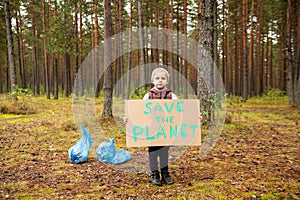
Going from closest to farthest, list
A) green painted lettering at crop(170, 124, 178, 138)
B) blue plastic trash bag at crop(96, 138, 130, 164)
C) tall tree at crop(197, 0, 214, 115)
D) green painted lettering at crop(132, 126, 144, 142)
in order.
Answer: green painted lettering at crop(132, 126, 144, 142) < green painted lettering at crop(170, 124, 178, 138) < blue plastic trash bag at crop(96, 138, 130, 164) < tall tree at crop(197, 0, 214, 115)

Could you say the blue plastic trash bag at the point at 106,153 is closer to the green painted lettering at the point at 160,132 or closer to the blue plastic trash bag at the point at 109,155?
the blue plastic trash bag at the point at 109,155

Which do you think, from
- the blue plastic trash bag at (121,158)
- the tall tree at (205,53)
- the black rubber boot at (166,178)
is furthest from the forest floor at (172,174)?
the tall tree at (205,53)

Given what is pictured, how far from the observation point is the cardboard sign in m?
3.46

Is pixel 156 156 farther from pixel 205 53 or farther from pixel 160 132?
pixel 205 53

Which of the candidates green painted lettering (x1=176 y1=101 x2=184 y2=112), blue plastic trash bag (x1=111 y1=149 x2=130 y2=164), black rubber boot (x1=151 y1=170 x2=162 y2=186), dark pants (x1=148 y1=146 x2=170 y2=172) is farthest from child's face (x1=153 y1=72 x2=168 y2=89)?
blue plastic trash bag (x1=111 y1=149 x2=130 y2=164)

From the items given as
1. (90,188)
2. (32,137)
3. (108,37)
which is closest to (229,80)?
(108,37)

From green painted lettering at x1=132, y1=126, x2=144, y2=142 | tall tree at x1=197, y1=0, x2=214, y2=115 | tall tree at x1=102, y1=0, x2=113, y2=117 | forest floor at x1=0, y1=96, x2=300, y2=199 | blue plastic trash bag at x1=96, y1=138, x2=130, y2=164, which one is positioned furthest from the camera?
tall tree at x1=102, y1=0, x2=113, y2=117

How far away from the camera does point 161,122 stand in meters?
3.55

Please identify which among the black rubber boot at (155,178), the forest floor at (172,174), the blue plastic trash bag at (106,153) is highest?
the blue plastic trash bag at (106,153)

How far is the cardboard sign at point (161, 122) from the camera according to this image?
3463 millimetres

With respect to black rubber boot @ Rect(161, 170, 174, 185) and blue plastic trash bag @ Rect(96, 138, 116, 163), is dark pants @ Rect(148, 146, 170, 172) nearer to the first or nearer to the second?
black rubber boot @ Rect(161, 170, 174, 185)

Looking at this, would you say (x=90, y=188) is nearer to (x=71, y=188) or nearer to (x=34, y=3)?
(x=71, y=188)

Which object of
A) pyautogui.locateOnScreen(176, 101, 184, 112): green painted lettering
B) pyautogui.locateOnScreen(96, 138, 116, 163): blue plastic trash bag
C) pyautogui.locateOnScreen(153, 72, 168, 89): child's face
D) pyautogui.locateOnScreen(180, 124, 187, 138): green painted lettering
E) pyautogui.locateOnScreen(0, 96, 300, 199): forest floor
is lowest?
pyautogui.locateOnScreen(0, 96, 300, 199): forest floor

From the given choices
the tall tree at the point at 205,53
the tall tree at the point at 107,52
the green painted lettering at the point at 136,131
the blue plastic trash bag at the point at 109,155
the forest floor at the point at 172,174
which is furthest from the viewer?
the tall tree at the point at 107,52
